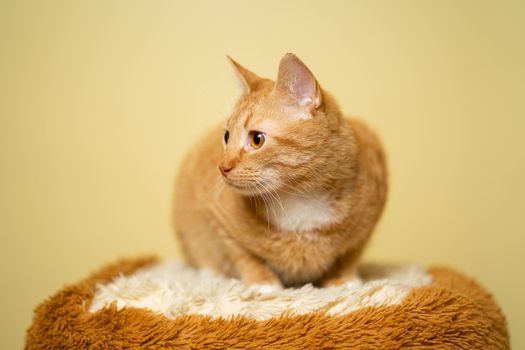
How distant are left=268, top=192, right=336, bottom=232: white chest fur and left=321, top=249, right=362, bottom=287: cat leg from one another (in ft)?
0.72

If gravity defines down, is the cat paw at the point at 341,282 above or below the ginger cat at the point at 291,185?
below

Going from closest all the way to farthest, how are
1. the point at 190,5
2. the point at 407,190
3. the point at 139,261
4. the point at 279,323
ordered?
1. the point at 279,323
2. the point at 139,261
3. the point at 190,5
4. the point at 407,190

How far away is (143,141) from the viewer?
2.69m

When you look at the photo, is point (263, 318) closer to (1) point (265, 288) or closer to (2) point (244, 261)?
(1) point (265, 288)

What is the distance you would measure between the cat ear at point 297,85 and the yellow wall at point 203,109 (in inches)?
31.3

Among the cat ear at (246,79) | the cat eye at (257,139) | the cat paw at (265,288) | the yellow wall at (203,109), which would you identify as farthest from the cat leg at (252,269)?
the yellow wall at (203,109)

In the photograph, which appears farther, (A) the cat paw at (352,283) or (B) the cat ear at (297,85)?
(A) the cat paw at (352,283)

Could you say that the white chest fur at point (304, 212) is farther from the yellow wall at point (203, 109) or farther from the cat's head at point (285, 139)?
the yellow wall at point (203, 109)

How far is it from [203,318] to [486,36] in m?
2.17

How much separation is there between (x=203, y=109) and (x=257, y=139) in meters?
1.19

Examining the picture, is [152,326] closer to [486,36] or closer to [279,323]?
[279,323]

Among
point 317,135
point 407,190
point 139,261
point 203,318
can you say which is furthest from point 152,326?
point 407,190

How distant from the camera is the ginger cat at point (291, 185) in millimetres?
1451

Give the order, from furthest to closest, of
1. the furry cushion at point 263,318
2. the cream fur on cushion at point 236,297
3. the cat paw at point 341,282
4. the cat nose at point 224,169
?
the cat paw at point 341,282 → the cat nose at point 224,169 → the cream fur on cushion at point 236,297 → the furry cushion at point 263,318
